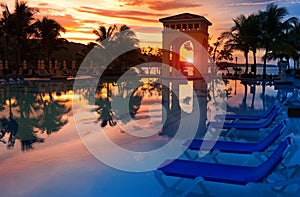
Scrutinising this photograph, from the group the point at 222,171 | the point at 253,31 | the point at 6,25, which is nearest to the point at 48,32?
the point at 6,25

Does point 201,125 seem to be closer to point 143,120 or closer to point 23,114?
point 143,120

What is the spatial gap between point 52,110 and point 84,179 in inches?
250

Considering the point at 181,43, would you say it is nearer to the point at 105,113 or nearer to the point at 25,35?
the point at 25,35

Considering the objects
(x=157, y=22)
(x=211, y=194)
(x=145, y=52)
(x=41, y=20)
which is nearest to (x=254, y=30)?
(x=157, y=22)

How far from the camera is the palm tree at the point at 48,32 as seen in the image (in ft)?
101

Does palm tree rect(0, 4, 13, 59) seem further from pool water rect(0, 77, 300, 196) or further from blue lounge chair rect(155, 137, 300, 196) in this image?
blue lounge chair rect(155, 137, 300, 196)

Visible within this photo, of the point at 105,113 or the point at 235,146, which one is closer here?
the point at 235,146

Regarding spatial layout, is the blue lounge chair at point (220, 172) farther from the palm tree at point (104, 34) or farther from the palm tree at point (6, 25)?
the palm tree at point (6, 25)

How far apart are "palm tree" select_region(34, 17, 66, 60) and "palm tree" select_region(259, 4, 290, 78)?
18641 millimetres

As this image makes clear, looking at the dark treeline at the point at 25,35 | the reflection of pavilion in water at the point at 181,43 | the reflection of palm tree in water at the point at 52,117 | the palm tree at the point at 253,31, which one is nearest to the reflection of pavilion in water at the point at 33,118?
the reflection of palm tree in water at the point at 52,117

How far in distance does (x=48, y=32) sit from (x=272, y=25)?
19.9 metres

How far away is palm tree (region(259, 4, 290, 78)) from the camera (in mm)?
24906

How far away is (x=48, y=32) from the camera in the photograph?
1231 inches

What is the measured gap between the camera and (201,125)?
7.43 metres
